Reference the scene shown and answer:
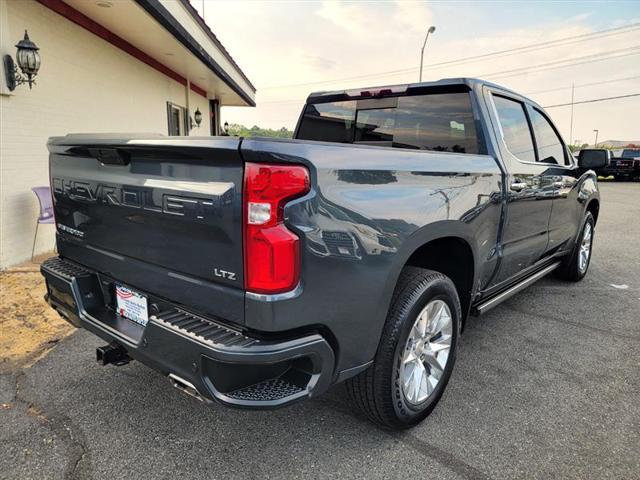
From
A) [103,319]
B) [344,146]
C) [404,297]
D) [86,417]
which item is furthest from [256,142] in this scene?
[86,417]

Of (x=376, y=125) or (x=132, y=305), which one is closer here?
(x=132, y=305)

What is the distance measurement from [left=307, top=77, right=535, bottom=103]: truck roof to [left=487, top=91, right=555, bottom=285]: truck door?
0.65 feet

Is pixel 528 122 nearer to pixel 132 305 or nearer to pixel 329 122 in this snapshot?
pixel 329 122

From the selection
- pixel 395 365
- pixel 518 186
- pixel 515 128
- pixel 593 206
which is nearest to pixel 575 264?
pixel 593 206

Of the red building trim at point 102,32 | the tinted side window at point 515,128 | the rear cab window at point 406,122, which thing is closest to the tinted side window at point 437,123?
the rear cab window at point 406,122

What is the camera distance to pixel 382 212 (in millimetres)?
2039

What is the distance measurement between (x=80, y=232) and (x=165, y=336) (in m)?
1.10

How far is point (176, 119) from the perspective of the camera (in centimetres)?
1229

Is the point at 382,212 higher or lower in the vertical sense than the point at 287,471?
higher

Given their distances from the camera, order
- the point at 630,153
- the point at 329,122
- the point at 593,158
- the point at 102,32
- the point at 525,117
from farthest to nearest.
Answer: the point at 630,153 → the point at 102,32 → the point at 593,158 → the point at 329,122 → the point at 525,117

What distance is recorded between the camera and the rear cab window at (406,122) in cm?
318

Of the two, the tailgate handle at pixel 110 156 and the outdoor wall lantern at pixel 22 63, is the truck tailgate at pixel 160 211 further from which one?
the outdoor wall lantern at pixel 22 63

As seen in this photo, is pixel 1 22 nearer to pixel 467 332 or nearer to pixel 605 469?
pixel 467 332

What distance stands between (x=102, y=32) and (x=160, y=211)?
7066 mm
